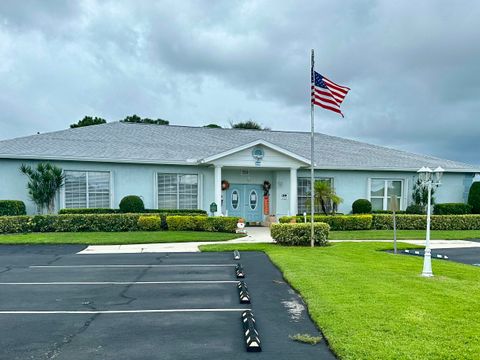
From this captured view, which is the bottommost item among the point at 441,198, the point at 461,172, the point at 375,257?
the point at 375,257

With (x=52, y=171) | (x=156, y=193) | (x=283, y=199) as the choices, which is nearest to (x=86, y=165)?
(x=52, y=171)

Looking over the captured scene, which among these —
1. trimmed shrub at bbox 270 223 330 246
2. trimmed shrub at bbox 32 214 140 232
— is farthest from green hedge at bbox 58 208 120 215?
trimmed shrub at bbox 270 223 330 246

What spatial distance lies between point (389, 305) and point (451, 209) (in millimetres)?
19643

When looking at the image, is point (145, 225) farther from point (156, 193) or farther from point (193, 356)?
point (193, 356)

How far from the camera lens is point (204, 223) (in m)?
20.6

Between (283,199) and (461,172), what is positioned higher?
(461,172)

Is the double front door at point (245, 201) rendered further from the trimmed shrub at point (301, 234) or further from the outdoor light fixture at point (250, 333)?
the outdoor light fixture at point (250, 333)

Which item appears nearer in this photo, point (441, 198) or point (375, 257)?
point (375, 257)

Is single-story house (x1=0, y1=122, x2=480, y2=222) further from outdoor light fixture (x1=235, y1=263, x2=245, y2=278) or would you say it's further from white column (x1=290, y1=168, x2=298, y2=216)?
outdoor light fixture (x1=235, y1=263, x2=245, y2=278)

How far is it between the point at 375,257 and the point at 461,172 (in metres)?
15.7

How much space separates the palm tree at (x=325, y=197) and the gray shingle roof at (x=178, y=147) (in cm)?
143

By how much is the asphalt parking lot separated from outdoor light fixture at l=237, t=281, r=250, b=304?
0.12 meters

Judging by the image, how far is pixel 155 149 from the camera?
23562 mm

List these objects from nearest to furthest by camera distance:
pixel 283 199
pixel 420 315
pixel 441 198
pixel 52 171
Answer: pixel 420 315 < pixel 52 171 < pixel 283 199 < pixel 441 198
